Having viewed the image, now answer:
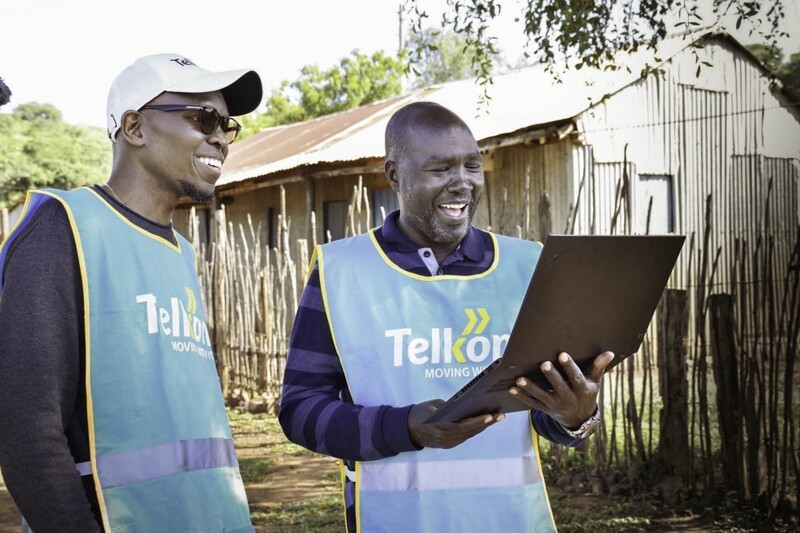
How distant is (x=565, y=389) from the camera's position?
1.87 m

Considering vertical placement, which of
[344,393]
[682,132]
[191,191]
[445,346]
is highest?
[682,132]

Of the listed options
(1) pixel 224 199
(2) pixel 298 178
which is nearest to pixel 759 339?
(2) pixel 298 178

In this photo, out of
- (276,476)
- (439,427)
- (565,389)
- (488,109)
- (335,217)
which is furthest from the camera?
(335,217)

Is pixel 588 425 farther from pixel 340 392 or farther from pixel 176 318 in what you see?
pixel 176 318

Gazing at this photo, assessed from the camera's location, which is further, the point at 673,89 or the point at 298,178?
the point at 298,178

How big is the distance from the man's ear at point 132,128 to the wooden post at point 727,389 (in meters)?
4.53

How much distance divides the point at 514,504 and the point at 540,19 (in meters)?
3.40

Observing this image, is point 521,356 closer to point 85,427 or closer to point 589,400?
point 589,400

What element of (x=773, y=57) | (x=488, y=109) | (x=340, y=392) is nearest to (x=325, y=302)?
(x=340, y=392)

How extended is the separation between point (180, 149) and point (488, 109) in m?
8.15

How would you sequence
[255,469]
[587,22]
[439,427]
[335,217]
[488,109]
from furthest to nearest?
1. [335,217]
2. [488,109]
3. [255,469]
4. [587,22]
5. [439,427]

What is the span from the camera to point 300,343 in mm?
2336

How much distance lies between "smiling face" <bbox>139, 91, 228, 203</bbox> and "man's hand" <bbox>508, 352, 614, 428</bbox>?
1071mm

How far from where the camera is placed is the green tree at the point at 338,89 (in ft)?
98.3
